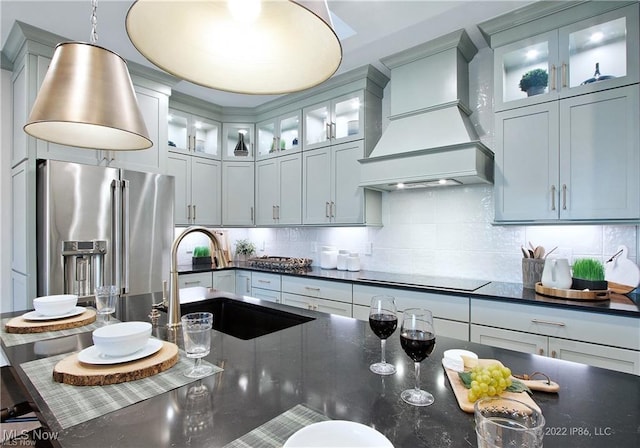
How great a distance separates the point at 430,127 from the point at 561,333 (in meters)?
1.69

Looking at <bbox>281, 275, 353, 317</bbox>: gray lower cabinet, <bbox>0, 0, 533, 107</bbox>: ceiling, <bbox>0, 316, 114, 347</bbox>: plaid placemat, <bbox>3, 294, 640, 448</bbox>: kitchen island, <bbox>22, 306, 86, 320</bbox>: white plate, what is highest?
<bbox>0, 0, 533, 107</bbox>: ceiling

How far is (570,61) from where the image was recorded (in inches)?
87.7

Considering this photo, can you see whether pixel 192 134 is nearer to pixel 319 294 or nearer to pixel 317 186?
pixel 317 186

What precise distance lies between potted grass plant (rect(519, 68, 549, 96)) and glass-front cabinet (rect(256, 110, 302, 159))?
2177 millimetres

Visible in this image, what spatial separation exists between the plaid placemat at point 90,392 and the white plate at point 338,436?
44 cm

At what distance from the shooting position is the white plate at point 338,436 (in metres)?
0.59

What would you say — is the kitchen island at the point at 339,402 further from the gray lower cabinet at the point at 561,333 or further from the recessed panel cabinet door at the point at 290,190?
the recessed panel cabinet door at the point at 290,190

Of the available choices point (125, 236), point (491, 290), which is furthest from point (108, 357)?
point (491, 290)

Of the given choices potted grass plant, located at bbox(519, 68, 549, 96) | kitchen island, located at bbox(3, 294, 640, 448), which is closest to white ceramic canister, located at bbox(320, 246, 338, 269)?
potted grass plant, located at bbox(519, 68, 549, 96)

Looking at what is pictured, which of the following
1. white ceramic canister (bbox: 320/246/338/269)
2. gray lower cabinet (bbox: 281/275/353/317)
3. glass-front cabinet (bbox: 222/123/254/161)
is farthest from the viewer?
glass-front cabinet (bbox: 222/123/254/161)

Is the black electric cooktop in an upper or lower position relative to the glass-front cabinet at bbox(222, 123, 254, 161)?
lower

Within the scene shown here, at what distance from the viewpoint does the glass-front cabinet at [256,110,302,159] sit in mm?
3851

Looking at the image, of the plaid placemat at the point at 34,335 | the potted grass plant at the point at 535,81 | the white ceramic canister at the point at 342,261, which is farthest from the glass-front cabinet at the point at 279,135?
the plaid placemat at the point at 34,335

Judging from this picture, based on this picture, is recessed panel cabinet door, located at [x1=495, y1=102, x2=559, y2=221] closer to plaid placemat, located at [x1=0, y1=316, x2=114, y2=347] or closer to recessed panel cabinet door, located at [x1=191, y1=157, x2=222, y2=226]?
plaid placemat, located at [x1=0, y1=316, x2=114, y2=347]
